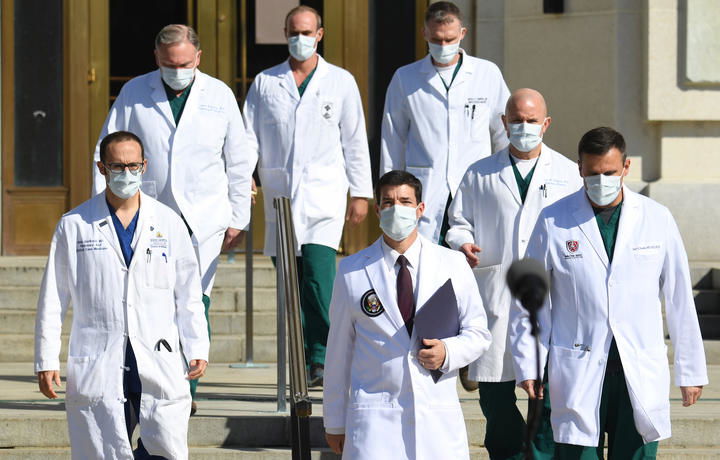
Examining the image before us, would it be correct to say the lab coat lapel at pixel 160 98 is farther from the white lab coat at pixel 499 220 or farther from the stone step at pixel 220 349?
the stone step at pixel 220 349

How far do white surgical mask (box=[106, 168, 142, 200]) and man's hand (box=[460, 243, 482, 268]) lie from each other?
159 centimetres

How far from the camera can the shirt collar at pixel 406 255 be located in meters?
5.77

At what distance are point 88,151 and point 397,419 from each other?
7110 millimetres

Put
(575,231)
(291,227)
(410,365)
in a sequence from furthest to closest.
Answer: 1. (291,227)
2. (575,231)
3. (410,365)

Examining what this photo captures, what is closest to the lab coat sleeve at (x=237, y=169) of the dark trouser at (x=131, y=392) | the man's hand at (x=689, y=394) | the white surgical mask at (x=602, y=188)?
the dark trouser at (x=131, y=392)

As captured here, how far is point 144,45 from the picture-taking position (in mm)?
12336

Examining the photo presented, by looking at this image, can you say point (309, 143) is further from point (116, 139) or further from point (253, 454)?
point (116, 139)

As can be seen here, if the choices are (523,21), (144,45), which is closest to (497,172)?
(523,21)

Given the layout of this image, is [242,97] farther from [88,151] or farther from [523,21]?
[523,21]

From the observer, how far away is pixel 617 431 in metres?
6.01

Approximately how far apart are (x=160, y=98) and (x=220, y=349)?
2.46 metres

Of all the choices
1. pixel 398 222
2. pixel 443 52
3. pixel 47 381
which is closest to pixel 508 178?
pixel 443 52

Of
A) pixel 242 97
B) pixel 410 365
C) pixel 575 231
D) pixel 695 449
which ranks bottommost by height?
pixel 695 449

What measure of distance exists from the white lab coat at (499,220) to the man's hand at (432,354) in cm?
150
